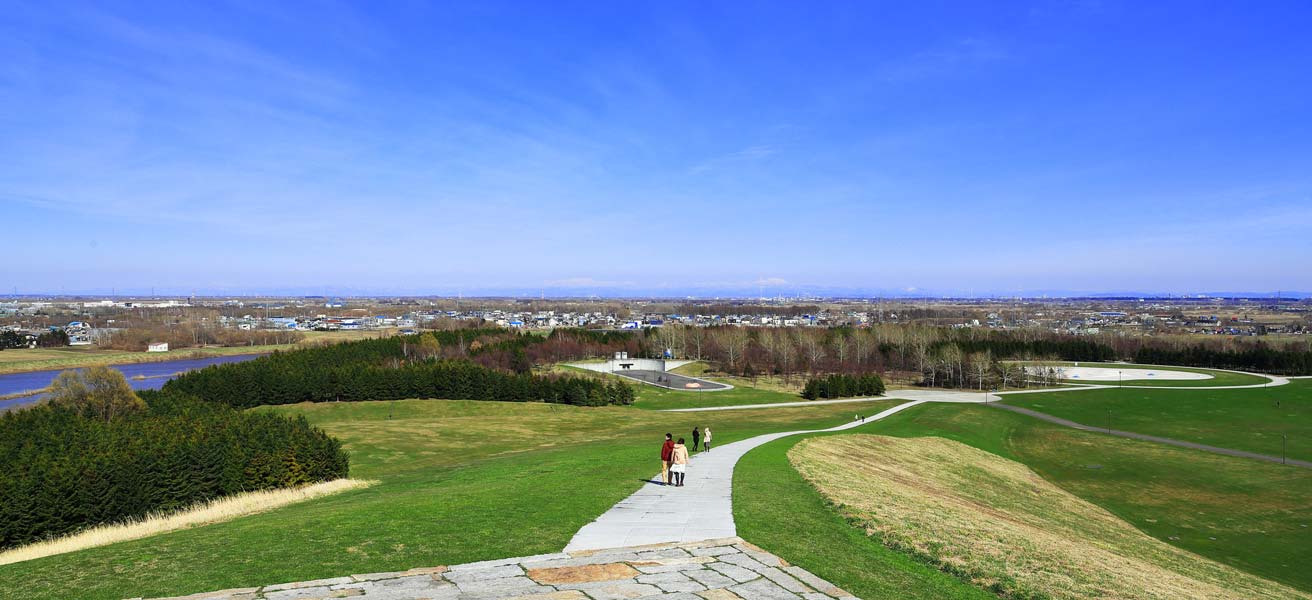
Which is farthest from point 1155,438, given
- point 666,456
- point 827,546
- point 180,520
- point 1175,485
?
point 180,520

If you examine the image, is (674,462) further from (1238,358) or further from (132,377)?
(1238,358)

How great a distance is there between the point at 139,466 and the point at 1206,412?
3494 inches

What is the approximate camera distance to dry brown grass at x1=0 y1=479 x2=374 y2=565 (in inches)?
755

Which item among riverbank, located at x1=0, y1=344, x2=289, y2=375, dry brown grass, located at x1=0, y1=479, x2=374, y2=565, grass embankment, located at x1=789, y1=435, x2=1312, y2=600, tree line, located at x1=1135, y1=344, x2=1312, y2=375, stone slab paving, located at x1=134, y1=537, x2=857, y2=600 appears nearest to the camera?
stone slab paving, located at x1=134, y1=537, x2=857, y2=600

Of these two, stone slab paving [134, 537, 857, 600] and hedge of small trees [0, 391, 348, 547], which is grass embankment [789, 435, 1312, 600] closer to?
stone slab paving [134, 537, 857, 600]

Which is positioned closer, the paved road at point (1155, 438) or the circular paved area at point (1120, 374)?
the paved road at point (1155, 438)

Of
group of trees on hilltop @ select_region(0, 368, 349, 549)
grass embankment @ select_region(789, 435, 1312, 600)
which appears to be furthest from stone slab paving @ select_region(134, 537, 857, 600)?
group of trees on hilltop @ select_region(0, 368, 349, 549)

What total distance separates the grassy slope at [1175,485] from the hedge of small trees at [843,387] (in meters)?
19.1

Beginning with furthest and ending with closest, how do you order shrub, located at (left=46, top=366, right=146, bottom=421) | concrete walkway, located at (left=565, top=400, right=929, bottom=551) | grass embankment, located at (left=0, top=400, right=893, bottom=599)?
shrub, located at (left=46, top=366, right=146, bottom=421) → concrete walkway, located at (left=565, top=400, right=929, bottom=551) → grass embankment, located at (left=0, top=400, right=893, bottom=599)

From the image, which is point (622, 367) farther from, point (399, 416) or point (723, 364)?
point (399, 416)

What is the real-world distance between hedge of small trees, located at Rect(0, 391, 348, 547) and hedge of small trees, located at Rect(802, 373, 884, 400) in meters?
59.5

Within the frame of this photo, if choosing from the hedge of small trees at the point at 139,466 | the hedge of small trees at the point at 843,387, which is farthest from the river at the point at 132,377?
the hedge of small trees at the point at 843,387

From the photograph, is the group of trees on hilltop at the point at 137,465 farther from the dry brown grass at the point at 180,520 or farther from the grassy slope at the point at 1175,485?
the grassy slope at the point at 1175,485

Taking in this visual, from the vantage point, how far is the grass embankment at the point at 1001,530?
51.5 ft
